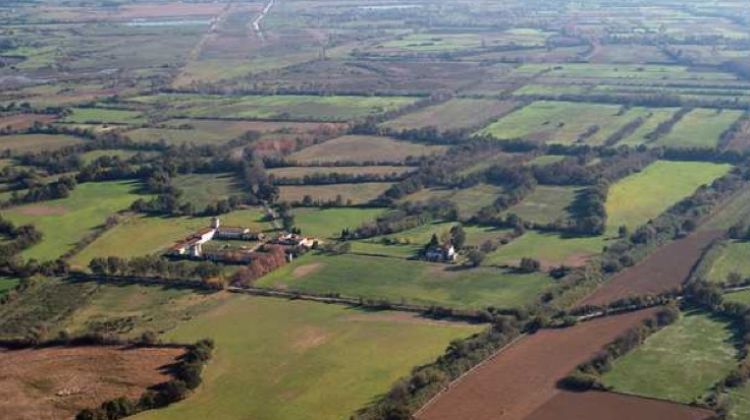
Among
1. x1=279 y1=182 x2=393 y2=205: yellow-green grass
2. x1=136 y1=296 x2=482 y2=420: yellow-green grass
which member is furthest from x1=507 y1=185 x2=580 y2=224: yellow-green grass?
x1=136 y1=296 x2=482 y2=420: yellow-green grass

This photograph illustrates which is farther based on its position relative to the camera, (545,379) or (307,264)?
(307,264)

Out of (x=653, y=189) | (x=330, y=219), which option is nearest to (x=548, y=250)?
(x=330, y=219)

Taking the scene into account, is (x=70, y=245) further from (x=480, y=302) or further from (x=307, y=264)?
(x=480, y=302)

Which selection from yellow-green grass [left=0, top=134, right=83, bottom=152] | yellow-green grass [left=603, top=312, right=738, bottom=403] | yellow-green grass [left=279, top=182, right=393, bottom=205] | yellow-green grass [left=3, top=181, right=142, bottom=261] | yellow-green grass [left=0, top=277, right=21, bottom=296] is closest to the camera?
yellow-green grass [left=603, top=312, right=738, bottom=403]

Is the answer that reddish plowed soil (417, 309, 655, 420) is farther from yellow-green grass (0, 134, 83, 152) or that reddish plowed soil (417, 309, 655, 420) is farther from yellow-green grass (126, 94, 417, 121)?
yellow-green grass (0, 134, 83, 152)

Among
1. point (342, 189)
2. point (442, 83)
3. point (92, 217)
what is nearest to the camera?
point (92, 217)

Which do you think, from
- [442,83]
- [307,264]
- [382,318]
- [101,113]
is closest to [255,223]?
[307,264]

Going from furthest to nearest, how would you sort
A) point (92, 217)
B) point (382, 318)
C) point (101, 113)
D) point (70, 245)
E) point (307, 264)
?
point (101, 113) → point (92, 217) → point (70, 245) → point (307, 264) → point (382, 318)
